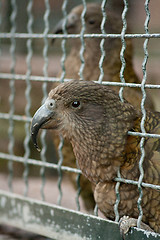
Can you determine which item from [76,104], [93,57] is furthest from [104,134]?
[93,57]

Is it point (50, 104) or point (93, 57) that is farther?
point (93, 57)

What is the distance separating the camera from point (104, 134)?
1737 mm

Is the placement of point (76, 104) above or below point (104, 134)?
above

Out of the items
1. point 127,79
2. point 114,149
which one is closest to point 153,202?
point 114,149

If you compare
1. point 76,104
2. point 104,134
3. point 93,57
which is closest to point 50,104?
point 76,104

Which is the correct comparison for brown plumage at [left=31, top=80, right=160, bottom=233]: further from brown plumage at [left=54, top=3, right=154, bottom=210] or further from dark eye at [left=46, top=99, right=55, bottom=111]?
brown plumage at [left=54, top=3, right=154, bottom=210]

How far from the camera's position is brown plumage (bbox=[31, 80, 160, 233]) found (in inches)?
67.8

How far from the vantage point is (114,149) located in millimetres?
1741

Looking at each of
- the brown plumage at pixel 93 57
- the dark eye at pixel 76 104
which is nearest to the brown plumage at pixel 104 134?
the dark eye at pixel 76 104

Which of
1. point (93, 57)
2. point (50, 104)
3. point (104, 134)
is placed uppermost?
point (93, 57)

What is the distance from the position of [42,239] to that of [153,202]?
1.16m

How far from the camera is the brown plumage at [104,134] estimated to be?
1.72 meters

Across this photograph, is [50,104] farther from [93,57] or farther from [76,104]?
[93,57]

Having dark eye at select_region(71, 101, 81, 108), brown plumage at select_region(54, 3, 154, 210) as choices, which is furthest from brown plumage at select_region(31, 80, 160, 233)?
brown plumage at select_region(54, 3, 154, 210)
